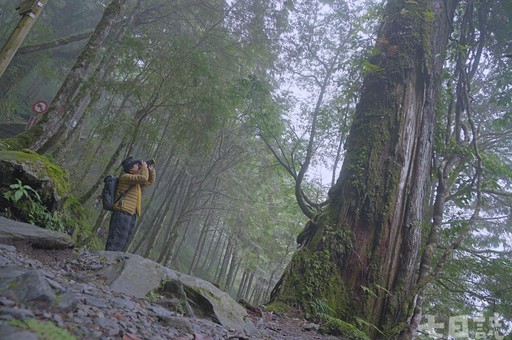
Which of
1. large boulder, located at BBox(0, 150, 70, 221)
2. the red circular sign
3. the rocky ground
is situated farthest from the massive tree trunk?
the red circular sign

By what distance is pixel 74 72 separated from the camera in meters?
5.54

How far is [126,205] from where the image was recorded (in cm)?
491

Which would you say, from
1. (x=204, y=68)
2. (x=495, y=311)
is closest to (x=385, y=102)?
(x=204, y=68)

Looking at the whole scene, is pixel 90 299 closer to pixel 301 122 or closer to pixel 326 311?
pixel 326 311

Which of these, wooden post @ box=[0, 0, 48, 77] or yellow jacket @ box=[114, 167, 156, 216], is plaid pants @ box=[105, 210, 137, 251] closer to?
yellow jacket @ box=[114, 167, 156, 216]

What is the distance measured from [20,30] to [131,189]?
2.77 m

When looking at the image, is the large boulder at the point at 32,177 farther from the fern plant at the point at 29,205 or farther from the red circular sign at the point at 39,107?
the red circular sign at the point at 39,107

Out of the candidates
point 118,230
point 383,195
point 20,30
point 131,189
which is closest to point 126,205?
point 131,189

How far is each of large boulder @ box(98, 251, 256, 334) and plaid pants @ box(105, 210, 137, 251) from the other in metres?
Result: 1.63

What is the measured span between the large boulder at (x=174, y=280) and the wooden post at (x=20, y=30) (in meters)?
3.57

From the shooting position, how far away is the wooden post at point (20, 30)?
4.63 meters

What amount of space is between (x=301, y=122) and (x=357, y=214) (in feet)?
24.8

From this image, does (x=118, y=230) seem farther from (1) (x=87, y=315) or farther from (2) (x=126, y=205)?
(1) (x=87, y=315)

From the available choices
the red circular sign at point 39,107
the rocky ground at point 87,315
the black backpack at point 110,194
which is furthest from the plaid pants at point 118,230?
the red circular sign at point 39,107
